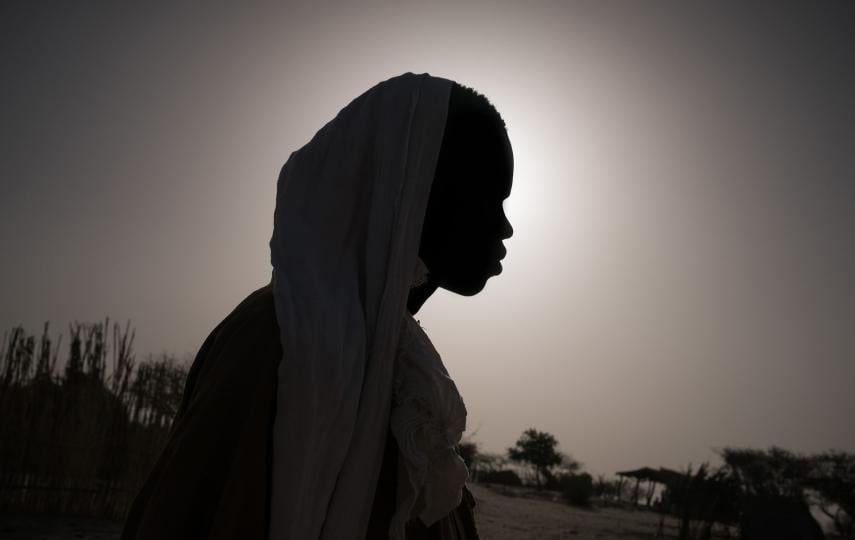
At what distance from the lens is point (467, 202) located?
163 cm

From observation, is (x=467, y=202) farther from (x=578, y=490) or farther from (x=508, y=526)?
(x=578, y=490)

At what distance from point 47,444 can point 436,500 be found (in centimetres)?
970

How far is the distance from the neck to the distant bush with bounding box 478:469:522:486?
31457 mm

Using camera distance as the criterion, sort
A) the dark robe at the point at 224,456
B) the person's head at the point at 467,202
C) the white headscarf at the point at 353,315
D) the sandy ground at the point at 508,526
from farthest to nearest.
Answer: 1. the sandy ground at the point at 508,526
2. the person's head at the point at 467,202
3. the white headscarf at the point at 353,315
4. the dark robe at the point at 224,456

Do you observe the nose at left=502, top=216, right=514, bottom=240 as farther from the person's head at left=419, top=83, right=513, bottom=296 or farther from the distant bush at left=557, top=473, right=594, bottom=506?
the distant bush at left=557, top=473, right=594, bottom=506

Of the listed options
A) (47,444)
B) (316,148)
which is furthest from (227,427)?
(47,444)

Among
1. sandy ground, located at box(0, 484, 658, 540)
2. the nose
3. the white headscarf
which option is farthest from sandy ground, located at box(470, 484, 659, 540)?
the white headscarf

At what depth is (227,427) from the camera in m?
1.06

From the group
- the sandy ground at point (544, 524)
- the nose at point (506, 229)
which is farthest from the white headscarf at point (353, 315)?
the sandy ground at point (544, 524)

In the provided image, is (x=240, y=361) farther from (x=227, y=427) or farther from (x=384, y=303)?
(x=384, y=303)

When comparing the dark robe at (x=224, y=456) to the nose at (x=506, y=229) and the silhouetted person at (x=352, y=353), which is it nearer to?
the silhouetted person at (x=352, y=353)

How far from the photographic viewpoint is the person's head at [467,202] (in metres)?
1.63

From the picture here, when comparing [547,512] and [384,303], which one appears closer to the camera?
[384,303]

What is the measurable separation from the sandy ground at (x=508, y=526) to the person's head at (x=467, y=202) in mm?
9109
